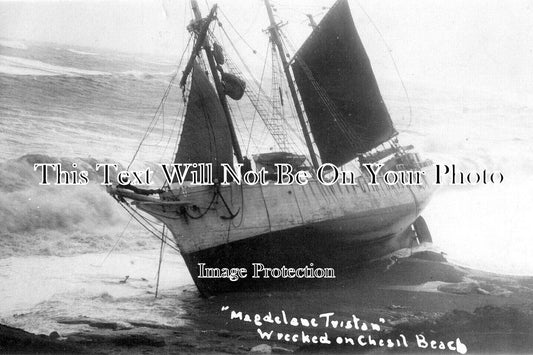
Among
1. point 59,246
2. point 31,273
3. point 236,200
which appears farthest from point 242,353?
point 59,246

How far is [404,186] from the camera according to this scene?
11617 millimetres

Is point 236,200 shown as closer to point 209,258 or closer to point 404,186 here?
point 209,258

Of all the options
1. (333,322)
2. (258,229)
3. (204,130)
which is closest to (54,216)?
(204,130)

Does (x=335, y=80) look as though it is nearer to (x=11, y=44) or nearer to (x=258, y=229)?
(x=258, y=229)

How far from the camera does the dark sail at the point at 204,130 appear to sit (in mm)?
7820

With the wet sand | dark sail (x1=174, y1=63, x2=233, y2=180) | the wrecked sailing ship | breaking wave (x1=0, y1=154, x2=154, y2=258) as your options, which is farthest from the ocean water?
dark sail (x1=174, y1=63, x2=233, y2=180)

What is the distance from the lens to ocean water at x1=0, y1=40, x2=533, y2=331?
7070 mm

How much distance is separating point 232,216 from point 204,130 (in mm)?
1620

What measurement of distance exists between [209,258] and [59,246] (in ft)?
9.20

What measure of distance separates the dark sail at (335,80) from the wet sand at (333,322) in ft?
15.4

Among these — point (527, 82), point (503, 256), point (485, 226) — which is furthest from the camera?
point (485, 226)

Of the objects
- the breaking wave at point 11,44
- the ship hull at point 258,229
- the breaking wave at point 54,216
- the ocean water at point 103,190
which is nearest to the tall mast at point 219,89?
the ship hull at point 258,229

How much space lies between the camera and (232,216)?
766cm

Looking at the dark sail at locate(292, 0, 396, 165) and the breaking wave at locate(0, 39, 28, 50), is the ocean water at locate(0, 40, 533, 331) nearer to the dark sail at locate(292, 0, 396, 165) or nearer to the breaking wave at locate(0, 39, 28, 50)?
the breaking wave at locate(0, 39, 28, 50)
